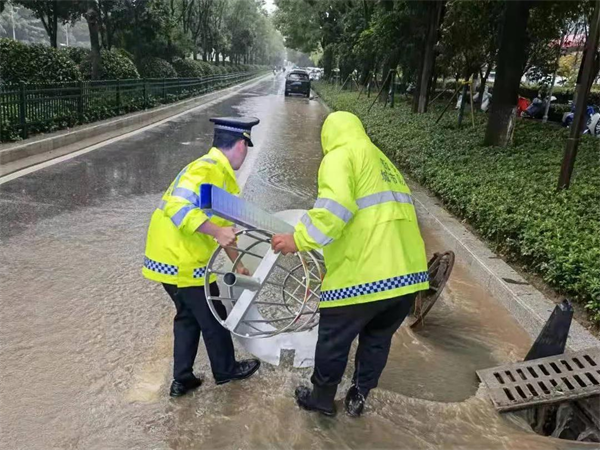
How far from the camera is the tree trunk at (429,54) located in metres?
14.7

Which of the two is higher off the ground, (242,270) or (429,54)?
(429,54)

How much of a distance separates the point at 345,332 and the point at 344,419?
579 mm

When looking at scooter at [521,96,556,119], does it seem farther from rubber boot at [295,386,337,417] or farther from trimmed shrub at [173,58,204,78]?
rubber boot at [295,386,337,417]

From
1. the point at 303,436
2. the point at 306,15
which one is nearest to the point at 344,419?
→ the point at 303,436

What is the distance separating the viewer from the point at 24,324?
11.8ft

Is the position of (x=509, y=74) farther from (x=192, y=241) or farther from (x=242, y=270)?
(x=192, y=241)

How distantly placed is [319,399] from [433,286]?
172cm

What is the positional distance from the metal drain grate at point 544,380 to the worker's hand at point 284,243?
1.55m

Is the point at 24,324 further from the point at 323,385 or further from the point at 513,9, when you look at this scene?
the point at 513,9

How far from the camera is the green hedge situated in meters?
4.15

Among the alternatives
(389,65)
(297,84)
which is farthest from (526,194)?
(297,84)

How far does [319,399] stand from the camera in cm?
283

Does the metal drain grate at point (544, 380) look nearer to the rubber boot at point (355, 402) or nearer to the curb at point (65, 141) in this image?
the rubber boot at point (355, 402)

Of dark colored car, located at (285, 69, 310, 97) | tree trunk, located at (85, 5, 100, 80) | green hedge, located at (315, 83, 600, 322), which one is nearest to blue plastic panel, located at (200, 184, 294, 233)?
green hedge, located at (315, 83, 600, 322)
